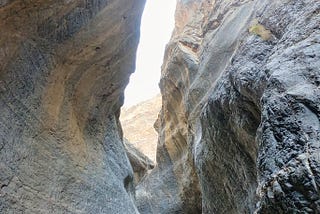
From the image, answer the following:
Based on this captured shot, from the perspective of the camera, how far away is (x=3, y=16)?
4305 millimetres

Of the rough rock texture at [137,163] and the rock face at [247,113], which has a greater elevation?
the rock face at [247,113]

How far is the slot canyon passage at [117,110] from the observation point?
3310 mm

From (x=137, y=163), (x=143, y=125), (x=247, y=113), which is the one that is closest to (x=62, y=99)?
(x=247, y=113)

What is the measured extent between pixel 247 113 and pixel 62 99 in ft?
7.65

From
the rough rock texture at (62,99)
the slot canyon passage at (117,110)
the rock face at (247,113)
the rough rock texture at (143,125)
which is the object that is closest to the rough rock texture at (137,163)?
the rock face at (247,113)

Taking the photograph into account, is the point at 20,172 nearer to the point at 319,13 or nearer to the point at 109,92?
the point at 109,92

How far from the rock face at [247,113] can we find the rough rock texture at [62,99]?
163cm

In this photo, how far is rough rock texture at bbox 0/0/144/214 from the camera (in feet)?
14.8

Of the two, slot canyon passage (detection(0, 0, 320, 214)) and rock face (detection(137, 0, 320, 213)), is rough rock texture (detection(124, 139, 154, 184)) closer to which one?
rock face (detection(137, 0, 320, 213))

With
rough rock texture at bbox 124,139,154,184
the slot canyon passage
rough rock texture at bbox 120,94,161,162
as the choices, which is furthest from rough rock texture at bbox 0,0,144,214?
rough rock texture at bbox 120,94,161,162

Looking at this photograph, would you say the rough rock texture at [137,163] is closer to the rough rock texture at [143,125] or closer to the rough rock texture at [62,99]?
the rough rock texture at [62,99]

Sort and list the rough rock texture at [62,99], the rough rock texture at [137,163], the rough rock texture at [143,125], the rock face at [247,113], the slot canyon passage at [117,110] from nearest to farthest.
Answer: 1. the rock face at [247,113]
2. the slot canyon passage at [117,110]
3. the rough rock texture at [62,99]
4. the rough rock texture at [137,163]
5. the rough rock texture at [143,125]

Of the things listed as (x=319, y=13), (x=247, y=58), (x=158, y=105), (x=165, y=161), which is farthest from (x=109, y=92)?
(x=158, y=105)

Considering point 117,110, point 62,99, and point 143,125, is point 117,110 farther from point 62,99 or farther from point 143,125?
point 143,125
